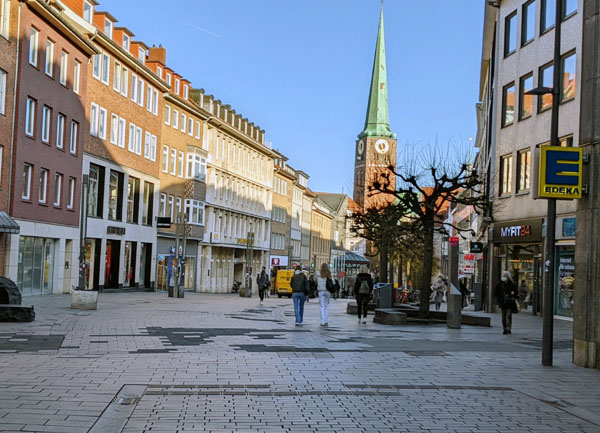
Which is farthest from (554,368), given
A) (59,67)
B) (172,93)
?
(172,93)

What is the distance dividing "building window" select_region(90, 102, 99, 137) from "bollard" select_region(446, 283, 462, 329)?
85.0 ft

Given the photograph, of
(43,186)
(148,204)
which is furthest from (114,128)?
(43,186)

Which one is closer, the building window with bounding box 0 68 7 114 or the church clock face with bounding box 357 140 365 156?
the building window with bounding box 0 68 7 114

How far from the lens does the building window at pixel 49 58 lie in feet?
118

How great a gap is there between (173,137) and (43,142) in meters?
22.7

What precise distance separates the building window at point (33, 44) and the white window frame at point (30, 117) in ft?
5.35

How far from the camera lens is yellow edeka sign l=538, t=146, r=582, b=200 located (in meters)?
14.1

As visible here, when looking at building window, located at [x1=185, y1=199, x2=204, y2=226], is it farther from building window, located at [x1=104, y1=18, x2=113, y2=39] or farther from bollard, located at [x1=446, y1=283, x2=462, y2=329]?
bollard, located at [x1=446, y1=283, x2=462, y2=329]

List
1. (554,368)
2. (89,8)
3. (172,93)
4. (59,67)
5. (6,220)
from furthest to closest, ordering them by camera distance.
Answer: (172,93), (89,8), (59,67), (6,220), (554,368)

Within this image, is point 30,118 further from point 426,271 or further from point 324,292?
point 426,271

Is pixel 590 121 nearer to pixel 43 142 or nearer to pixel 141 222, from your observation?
pixel 43 142

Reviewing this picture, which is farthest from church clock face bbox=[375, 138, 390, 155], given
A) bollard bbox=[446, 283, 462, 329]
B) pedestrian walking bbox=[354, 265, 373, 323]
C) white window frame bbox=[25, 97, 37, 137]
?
bollard bbox=[446, 283, 462, 329]

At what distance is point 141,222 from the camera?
51.8m

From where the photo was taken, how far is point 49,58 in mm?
36094
